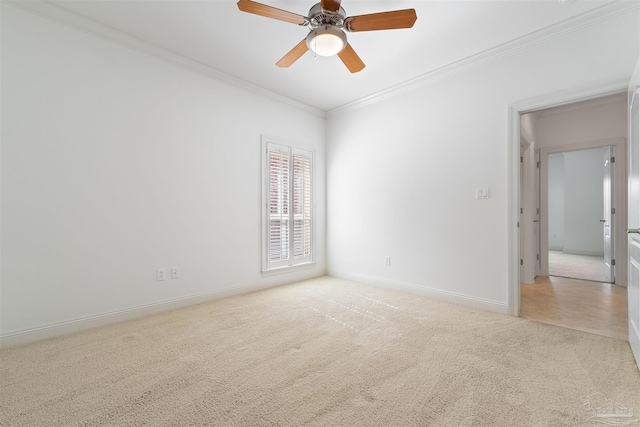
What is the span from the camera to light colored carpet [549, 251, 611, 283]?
486cm

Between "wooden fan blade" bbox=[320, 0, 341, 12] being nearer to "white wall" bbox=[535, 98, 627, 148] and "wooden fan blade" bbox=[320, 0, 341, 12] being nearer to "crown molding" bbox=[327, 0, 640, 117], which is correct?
"crown molding" bbox=[327, 0, 640, 117]

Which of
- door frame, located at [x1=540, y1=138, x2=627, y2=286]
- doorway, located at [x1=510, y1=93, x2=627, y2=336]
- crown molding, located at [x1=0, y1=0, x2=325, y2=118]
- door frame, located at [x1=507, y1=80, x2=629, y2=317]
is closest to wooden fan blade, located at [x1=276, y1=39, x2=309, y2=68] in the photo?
crown molding, located at [x1=0, y1=0, x2=325, y2=118]

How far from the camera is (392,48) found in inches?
121

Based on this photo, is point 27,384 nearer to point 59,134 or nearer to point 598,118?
point 59,134

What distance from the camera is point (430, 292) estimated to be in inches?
145

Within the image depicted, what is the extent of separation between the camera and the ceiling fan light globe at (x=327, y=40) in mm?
2139

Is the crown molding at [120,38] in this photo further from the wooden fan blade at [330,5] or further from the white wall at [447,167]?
the wooden fan blade at [330,5]

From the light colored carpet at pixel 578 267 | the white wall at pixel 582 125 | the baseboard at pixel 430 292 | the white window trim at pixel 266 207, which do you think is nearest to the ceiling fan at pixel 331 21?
the white window trim at pixel 266 207

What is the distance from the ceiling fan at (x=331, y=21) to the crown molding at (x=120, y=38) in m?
1.70

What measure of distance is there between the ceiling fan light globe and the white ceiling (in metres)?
0.47

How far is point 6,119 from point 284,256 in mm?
3186

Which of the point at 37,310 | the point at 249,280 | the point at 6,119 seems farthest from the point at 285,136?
the point at 37,310

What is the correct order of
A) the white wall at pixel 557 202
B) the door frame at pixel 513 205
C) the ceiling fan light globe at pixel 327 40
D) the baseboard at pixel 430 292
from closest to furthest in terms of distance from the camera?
the ceiling fan light globe at pixel 327 40 → the door frame at pixel 513 205 → the baseboard at pixel 430 292 → the white wall at pixel 557 202

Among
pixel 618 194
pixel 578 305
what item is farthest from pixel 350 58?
pixel 618 194
